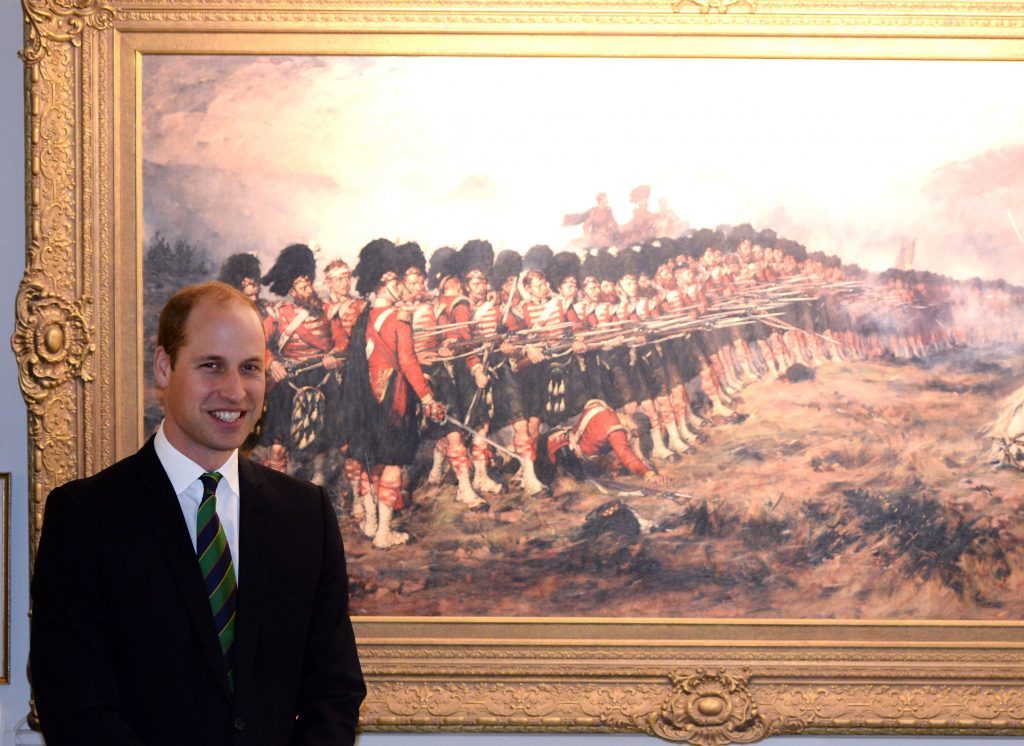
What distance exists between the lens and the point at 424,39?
14.6ft

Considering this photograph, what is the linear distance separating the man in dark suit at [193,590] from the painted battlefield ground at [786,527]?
3.89 ft

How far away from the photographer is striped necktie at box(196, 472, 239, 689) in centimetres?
302

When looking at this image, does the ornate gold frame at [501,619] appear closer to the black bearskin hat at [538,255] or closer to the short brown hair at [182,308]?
the black bearskin hat at [538,255]

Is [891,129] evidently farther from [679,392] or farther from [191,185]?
[191,185]

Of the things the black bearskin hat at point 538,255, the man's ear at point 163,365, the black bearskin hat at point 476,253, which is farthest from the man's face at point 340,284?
the man's ear at point 163,365

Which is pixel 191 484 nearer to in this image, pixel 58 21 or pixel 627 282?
pixel 627 282

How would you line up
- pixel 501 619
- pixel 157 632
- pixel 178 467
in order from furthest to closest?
1. pixel 501 619
2. pixel 178 467
3. pixel 157 632

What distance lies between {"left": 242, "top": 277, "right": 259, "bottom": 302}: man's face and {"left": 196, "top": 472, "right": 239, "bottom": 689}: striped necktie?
1444mm

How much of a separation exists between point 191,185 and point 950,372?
2873 mm

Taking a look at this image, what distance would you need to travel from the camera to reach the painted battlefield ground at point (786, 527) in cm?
438

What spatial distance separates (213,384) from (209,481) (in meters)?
0.26

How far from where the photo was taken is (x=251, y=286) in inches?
174

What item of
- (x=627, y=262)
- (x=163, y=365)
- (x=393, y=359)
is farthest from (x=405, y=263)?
(x=163, y=365)

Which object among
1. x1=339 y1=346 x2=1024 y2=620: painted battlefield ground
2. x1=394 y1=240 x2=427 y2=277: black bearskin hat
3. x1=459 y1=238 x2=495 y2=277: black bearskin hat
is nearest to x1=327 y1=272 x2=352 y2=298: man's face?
x1=394 y1=240 x2=427 y2=277: black bearskin hat
